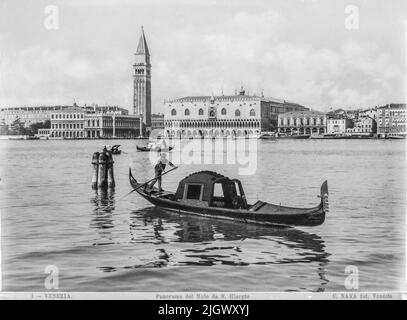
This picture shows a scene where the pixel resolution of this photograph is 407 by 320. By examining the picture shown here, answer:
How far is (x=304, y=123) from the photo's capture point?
4569 cm

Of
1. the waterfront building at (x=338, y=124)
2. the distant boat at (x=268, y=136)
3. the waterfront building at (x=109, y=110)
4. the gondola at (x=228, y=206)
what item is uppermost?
the waterfront building at (x=109, y=110)

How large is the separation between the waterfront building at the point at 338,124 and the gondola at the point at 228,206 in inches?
1542

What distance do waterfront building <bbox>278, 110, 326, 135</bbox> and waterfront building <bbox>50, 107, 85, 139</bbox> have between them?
16789 millimetres

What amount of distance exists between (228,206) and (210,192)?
31 centimetres

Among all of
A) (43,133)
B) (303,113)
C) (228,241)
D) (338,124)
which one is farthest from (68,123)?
(228,241)

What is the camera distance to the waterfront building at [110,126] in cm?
4612

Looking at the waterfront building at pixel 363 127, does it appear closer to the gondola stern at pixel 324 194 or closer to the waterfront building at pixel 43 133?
the waterfront building at pixel 43 133

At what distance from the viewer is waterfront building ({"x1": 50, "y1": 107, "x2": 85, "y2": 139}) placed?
48.7m

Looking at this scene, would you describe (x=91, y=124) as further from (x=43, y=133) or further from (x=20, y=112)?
(x=20, y=112)

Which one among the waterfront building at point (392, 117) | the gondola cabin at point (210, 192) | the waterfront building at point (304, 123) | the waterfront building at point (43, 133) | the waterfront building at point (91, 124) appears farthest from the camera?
the waterfront building at point (43, 133)

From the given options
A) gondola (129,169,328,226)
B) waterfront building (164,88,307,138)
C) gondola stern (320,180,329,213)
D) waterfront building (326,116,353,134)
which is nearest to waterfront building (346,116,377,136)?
waterfront building (326,116,353,134)

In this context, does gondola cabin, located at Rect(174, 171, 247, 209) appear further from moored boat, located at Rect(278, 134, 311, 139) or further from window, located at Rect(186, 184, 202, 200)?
moored boat, located at Rect(278, 134, 311, 139)

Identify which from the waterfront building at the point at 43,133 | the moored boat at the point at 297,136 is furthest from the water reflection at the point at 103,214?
the waterfront building at the point at 43,133
